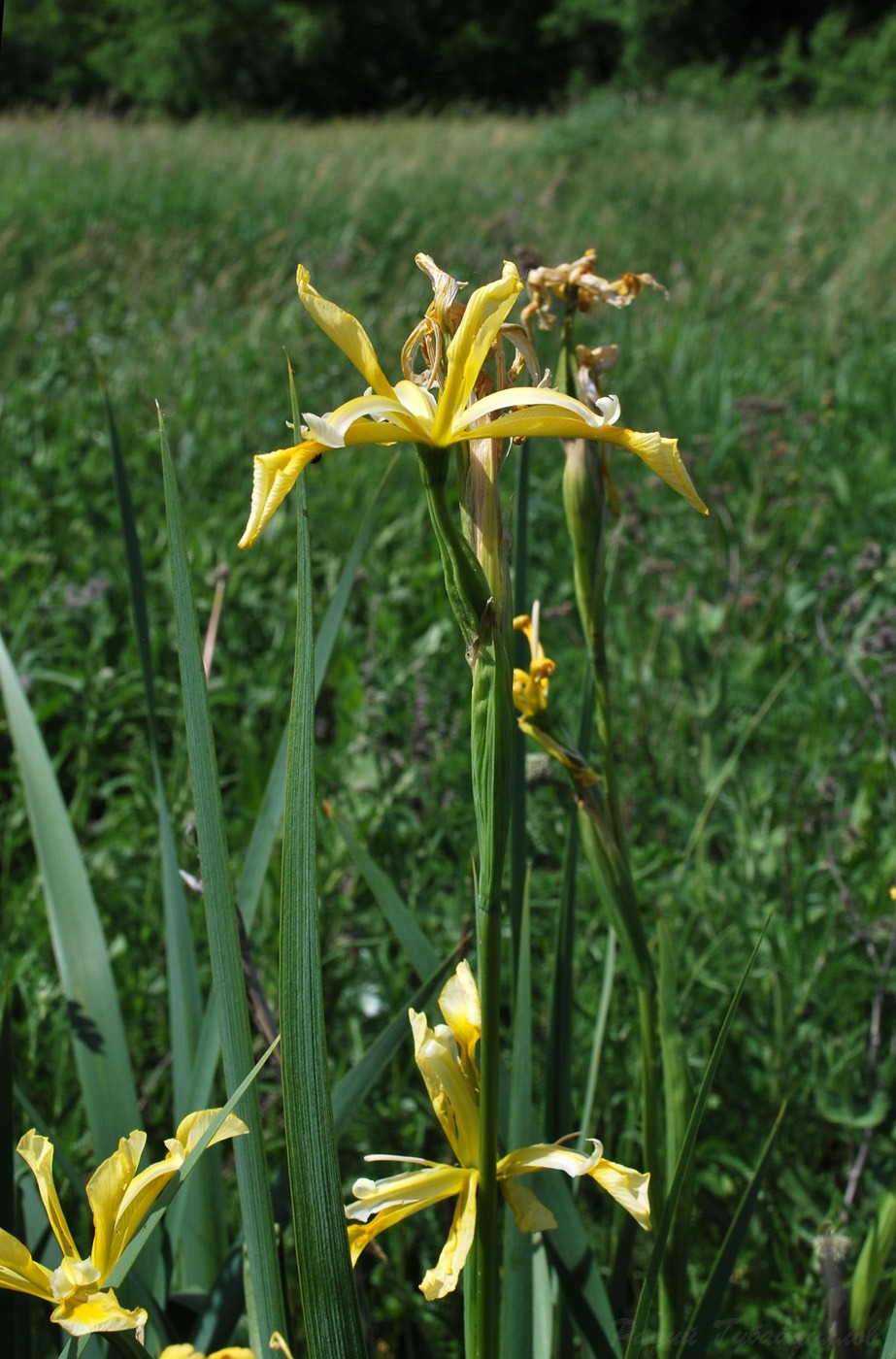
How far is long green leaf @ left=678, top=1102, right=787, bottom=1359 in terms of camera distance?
0.55 m

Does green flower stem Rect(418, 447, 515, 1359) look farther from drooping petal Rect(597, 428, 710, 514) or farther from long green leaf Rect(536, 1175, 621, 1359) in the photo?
long green leaf Rect(536, 1175, 621, 1359)

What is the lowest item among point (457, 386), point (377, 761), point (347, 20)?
point (377, 761)

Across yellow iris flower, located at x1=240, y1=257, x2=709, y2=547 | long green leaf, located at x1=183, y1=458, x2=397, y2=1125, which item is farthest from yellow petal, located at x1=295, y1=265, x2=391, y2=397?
long green leaf, located at x1=183, y1=458, x2=397, y2=1125

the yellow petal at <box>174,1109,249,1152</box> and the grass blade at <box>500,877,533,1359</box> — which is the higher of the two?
the yellow petal at <box>174,1109,249,1152</box>

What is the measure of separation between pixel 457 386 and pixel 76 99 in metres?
19.7

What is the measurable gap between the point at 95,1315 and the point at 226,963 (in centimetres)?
13

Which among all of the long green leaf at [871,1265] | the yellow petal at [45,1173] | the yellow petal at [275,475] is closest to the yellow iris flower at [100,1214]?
the yellow petal at [45,1173]

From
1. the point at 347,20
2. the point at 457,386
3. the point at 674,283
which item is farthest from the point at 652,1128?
the point at 347,20

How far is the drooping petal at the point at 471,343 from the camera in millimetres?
401

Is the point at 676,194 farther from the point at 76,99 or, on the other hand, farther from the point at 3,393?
the point at 76,99

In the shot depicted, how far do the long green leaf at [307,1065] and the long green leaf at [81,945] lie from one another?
1.00ft

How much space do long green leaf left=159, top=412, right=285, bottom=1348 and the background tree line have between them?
569 inches

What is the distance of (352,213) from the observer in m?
4.71

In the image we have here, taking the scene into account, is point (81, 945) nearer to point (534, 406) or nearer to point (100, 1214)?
point (100, 1214)
